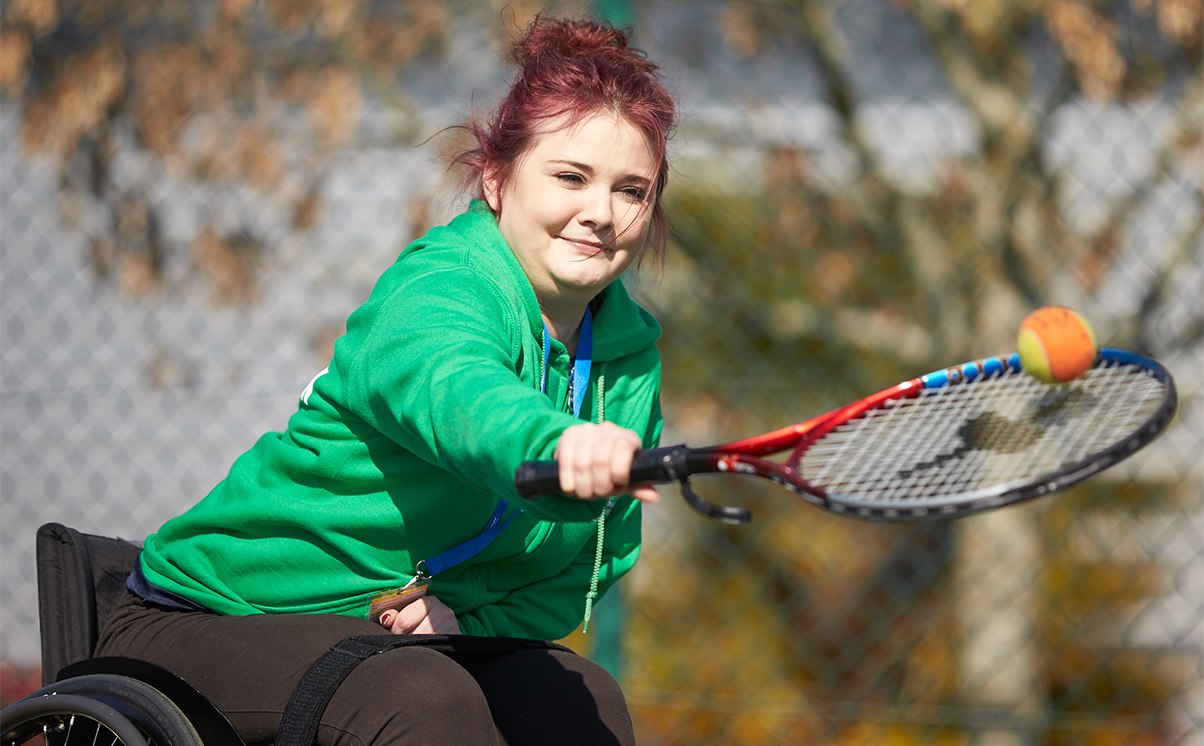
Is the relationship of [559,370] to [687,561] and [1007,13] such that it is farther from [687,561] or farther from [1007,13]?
[1007,13]

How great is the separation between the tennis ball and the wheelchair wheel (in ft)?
3.40

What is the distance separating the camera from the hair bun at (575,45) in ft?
5.48

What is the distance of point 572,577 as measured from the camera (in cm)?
177

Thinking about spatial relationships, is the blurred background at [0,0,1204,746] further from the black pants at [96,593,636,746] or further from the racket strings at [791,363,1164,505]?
the racket strings at [791,363,1164,505]

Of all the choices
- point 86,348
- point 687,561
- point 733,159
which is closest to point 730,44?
point 733,159

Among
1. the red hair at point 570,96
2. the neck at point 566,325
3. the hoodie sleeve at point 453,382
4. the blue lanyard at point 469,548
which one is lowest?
the blue lanyard at point 469,548

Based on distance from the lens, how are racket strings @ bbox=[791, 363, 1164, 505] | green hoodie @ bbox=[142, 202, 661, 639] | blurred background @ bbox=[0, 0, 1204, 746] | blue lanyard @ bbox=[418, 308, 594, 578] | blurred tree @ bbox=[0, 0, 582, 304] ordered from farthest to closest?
blurred tree @ bbox=[0, 0, 582, 304] → blurred background @ bbox=[0, 0, 1204, 746] → blue lanyard @ bbox=[418, 308, 594, 578] → racket strings @ bbox=[791, 363, 1164, 505] → green hoodie @ bbox=[142, 202, 661, 639]

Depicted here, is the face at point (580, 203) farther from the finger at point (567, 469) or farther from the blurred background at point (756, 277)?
the blurred background at point (756, 277)

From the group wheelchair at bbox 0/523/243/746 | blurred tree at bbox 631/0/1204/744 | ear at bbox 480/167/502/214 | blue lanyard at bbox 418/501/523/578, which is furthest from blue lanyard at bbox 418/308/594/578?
blurred tree at bbox 631/0/1204/744

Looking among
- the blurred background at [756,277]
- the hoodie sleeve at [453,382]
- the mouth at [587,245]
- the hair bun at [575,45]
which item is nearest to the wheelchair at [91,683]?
the hoodie sleeve at [453,382]

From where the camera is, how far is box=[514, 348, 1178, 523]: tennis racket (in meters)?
1.13

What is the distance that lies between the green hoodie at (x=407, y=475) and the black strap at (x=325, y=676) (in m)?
0.13

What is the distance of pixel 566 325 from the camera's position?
167 cm

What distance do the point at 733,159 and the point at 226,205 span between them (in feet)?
5.36
